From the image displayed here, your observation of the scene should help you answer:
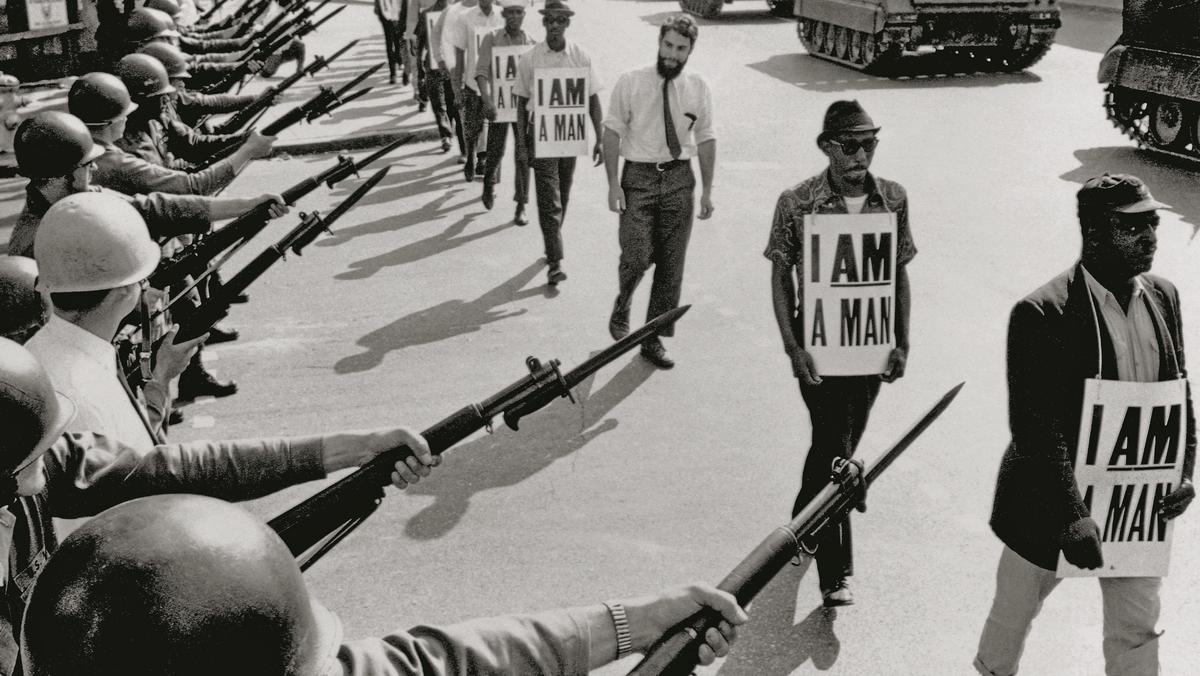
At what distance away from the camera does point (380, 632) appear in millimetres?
4680

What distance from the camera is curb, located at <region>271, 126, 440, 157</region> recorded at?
14.4 meters

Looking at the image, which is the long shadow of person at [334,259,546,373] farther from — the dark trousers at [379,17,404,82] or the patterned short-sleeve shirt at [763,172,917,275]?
the dark trousers at [379,17,404,82]

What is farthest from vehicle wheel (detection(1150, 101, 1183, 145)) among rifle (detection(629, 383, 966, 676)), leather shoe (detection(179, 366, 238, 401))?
rifle (detection(629, 383, 966, 676))

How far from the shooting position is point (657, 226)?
7.41 m

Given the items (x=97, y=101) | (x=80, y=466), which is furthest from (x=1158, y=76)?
(x=80, y=466)

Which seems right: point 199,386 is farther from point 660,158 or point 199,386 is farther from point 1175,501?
point 1175,501

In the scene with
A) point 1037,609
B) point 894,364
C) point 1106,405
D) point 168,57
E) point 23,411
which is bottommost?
point 1037,609

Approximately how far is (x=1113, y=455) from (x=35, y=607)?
9.55ft

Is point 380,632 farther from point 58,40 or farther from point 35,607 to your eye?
point 58,40

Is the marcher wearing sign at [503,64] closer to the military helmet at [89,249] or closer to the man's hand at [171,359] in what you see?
the man's hand at [171,359]

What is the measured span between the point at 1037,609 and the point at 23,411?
115 inches

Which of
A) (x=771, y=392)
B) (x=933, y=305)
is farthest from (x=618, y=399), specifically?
(x=933, y=305)

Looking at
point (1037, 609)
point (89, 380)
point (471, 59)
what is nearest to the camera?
point (89, 380)

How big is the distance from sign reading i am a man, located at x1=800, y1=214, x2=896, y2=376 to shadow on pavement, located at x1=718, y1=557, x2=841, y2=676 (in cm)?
83
